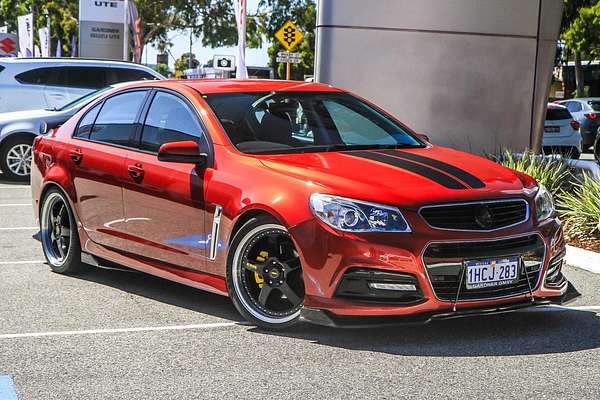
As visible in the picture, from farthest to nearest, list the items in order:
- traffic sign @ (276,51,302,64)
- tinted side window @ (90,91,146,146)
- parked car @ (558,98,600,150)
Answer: parked car @ (558,98,600,150) < traffic sign @ (276,51,302,64) < tinted side window @ (90,91,146,146)

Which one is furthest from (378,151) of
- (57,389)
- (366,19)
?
(366,19)

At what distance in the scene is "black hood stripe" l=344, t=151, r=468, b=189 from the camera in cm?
637

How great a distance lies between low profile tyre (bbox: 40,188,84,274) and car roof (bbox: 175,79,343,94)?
4.77ft

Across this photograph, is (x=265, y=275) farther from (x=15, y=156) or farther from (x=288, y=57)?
(x=288, y=57)

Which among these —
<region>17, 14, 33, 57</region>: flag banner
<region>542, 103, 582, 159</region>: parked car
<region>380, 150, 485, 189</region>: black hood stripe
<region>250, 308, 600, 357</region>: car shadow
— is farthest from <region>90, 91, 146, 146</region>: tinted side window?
<region>17, 14, 33, 57</region>: flag banner

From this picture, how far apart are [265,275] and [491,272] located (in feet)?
4.35

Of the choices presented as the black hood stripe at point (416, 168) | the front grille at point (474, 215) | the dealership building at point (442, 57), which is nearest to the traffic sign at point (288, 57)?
the dealership building at point (442, 57)

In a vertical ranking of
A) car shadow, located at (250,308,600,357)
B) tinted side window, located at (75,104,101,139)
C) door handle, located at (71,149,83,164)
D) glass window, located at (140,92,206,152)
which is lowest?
car shadow, located at (250,308,600,357)

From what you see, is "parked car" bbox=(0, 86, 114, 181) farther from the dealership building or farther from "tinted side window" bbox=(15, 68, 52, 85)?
the dealership building

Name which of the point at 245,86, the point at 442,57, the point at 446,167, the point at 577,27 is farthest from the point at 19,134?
the point at 577,27

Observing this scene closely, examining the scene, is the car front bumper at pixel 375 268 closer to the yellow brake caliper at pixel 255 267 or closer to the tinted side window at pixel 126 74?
the yellow brake caliper at pixel 255 267

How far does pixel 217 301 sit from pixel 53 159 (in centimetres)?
205

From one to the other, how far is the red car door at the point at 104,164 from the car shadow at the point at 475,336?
5.81 ft

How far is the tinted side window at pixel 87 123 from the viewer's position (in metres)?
8.53
